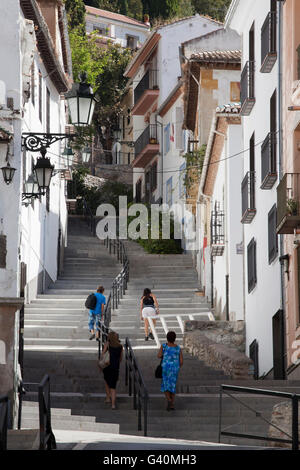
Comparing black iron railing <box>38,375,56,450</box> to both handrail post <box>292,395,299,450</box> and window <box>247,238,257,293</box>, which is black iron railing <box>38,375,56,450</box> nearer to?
handrail post <box>292,395,299,450</box>

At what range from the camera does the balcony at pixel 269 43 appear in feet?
72.0

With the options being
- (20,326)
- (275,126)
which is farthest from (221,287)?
(20,326)

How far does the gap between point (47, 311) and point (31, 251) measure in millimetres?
2210

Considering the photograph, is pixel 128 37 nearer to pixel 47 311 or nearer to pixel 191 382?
pixel 47 311

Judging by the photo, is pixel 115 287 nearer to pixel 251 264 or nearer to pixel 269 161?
pixel 251 264

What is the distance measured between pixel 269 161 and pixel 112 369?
6603 mm

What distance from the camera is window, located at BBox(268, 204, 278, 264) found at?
71.9 ft

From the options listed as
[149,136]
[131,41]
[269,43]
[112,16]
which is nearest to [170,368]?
[269,43]

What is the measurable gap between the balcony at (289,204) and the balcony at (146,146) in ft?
102

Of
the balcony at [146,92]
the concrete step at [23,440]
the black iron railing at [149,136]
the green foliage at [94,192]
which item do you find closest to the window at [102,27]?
the green foliage at [94,192]

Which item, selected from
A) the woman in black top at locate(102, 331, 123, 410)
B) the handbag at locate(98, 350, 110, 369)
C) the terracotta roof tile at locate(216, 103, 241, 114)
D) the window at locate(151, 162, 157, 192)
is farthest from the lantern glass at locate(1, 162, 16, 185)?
the window at locate(151, 162, 157, 192)

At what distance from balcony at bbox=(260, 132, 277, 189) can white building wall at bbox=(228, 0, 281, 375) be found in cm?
21

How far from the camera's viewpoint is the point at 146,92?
51.8 m

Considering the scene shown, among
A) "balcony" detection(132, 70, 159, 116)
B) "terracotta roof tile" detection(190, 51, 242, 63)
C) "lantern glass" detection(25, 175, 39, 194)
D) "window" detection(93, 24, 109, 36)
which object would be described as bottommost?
"lantern glass" detection(25, 175, 39, 194)
